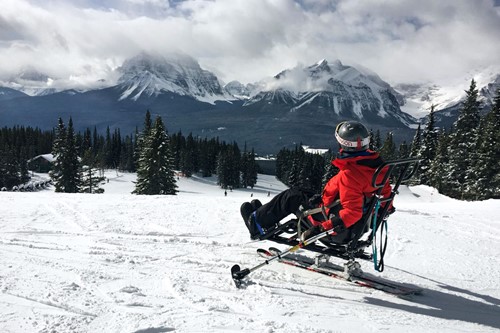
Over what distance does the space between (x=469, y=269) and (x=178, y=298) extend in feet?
15.5

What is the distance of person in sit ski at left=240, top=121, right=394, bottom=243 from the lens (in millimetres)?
4371

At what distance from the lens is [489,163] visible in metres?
32.6

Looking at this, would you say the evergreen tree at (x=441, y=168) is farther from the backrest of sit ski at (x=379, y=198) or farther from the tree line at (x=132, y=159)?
the backrest of sit ski at (x=379, y=198)

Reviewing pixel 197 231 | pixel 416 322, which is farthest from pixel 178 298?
pixel 197 231

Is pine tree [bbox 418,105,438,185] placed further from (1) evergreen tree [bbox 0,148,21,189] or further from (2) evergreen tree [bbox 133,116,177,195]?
(1) evergreen tree [bbox 0,148,21,189]

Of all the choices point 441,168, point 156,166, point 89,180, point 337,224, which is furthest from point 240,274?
point 89,180

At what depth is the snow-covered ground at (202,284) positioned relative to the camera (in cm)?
362

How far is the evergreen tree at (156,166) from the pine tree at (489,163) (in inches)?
1216

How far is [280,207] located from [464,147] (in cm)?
4031

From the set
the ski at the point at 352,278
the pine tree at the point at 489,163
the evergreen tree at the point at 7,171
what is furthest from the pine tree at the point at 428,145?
the evergreen tree at the point at 7,171

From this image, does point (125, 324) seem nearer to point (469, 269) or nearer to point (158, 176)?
point (469, 269)

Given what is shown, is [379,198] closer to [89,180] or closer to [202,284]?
[202,284]

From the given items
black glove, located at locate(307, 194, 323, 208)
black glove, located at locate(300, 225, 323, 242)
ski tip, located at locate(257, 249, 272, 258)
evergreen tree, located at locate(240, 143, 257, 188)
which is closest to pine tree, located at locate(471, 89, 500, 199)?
ski tip, located at locate(257, 249, 272, 258)

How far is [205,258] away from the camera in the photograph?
5.69m
